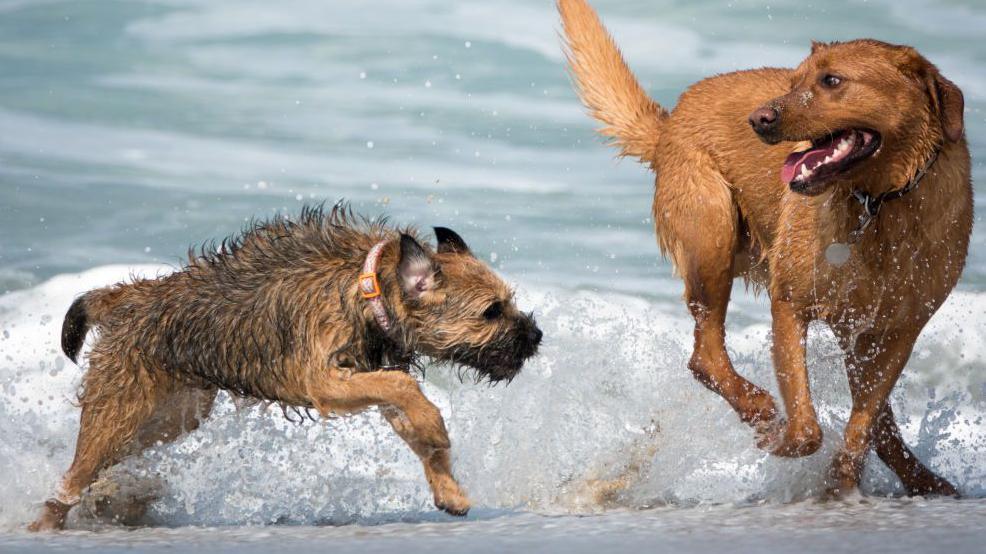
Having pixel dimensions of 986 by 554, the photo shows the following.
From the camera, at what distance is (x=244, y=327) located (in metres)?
7.04

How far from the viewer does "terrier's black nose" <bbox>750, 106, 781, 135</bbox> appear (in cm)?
685

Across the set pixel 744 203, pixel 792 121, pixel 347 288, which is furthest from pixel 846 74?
pixel 347 288

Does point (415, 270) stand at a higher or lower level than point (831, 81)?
lower

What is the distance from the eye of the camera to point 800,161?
22.8ft

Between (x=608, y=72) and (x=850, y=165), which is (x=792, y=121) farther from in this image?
(x=608, y=72)

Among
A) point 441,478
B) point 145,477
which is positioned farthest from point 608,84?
point 145,477

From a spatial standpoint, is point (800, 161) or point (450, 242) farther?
point (450, 242)

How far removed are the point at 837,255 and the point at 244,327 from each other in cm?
A: 300

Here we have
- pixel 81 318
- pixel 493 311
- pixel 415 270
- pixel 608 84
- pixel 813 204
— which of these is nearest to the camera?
pixel 415 270

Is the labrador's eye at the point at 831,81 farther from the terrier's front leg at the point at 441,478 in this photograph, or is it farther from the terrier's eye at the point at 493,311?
the terrier's front leg at the point at 441,478

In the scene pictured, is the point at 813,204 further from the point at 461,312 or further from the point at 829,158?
the point at 461,312

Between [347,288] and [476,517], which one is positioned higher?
[347,288]

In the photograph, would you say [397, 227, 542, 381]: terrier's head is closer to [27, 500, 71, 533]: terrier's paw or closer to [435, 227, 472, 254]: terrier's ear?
[435, 227, 472, 254]: terrier's ear

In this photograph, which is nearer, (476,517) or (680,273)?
(476,517)
